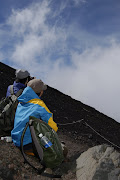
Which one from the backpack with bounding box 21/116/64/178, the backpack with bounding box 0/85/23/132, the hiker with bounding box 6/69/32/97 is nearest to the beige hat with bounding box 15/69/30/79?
Result: the hiker with bounding box 6/69/32/97

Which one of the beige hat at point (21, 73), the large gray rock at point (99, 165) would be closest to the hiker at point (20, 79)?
the beige hat at point (21, 73)

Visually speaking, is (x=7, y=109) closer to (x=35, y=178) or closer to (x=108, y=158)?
(x=35, y=178)

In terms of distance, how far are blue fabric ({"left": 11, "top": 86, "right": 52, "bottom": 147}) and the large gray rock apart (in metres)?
1.20

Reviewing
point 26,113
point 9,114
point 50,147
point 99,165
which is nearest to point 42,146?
point 50,147

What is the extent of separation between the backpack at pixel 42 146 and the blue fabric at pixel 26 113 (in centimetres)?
15

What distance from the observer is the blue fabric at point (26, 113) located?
374 centimetres

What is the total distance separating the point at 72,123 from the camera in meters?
9.50

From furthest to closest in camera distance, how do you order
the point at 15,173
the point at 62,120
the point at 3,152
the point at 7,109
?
the point at 62,120
the point at 7,109
the point at 3,152
the point at 15,173

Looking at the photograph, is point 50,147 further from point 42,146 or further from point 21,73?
point 21,73

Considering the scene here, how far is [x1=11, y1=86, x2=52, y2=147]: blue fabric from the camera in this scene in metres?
3.74

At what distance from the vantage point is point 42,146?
11.5ft

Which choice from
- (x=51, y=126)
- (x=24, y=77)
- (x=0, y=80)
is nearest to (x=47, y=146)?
(x=51, y=126)

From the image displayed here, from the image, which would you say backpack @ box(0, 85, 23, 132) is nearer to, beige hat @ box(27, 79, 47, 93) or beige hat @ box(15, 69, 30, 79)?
beige hat @ box(15, 69, 30, 79)

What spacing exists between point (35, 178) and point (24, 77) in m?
2.17
